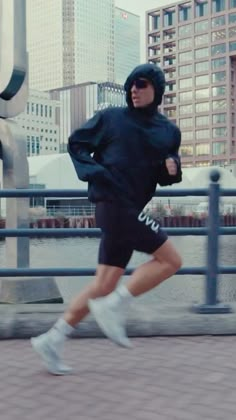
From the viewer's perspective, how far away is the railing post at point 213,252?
3.84 metres

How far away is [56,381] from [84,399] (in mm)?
282

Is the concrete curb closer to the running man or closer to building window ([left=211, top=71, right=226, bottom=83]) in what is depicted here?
the running man

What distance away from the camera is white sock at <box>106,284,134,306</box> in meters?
2.71

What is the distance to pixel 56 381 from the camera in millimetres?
2725

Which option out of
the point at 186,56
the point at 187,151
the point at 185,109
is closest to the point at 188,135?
the point at 187,151

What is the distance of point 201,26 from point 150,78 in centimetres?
12073

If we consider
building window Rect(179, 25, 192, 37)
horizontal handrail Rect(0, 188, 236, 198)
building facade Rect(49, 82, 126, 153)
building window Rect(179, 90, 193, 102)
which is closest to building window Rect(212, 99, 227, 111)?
building window Rect(179, 90, 193, 102)

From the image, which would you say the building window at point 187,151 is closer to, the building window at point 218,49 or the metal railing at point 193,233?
the building window at point 218,49

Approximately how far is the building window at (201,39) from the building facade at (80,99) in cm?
3590

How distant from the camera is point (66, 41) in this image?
18100cm

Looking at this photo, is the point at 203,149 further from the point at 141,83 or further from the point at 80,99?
the point at 141,83

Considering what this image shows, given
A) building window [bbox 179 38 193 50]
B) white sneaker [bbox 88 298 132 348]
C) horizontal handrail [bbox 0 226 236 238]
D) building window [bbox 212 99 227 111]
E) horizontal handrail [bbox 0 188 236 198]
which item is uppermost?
building window [bbox 179 38 193 50]

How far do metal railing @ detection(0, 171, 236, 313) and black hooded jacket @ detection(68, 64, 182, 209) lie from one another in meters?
1.15

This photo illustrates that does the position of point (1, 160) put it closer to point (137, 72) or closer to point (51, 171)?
point (137, 72)
